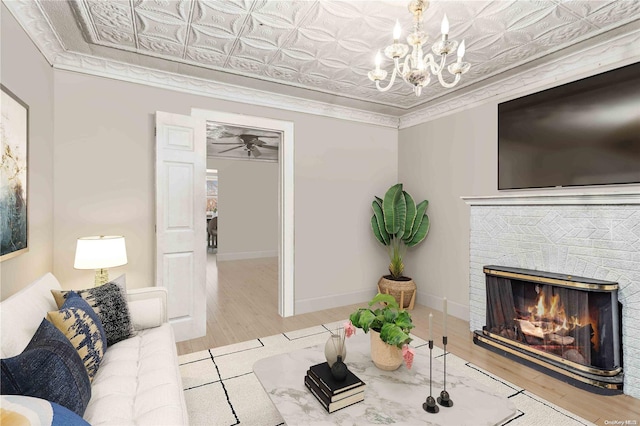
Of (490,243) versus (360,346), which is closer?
(360,346)

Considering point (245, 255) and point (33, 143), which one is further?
point (245, 255)

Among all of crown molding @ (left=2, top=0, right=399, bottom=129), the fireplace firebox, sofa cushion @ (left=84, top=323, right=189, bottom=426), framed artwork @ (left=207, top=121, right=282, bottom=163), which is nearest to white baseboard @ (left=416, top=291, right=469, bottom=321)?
the fireplace firebox

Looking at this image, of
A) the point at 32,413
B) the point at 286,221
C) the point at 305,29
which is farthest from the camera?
the point at 286,221

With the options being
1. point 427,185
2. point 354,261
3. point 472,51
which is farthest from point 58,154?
point 427,185

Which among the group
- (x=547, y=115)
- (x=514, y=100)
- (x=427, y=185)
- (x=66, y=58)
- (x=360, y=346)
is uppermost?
(x=66, y=58)

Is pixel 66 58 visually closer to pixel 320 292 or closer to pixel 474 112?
pixel 320 292

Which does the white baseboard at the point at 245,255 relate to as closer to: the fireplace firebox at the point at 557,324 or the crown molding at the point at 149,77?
the crown molding at the point at 149,77

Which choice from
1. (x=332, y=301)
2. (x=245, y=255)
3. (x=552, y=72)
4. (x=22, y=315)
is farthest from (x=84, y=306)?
(x=245, y=255)

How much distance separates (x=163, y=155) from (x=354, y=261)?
2687 mm

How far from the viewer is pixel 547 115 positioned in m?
2.83

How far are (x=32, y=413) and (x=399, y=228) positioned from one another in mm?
3772

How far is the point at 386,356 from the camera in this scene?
1.67m

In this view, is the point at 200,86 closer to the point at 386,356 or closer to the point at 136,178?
the point at 136,178

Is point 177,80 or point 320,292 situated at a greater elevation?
point 177,80
